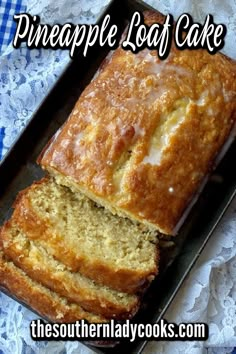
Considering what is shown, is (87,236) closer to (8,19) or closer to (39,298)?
(39,298)

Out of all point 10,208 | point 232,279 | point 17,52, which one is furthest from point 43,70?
point 232,279

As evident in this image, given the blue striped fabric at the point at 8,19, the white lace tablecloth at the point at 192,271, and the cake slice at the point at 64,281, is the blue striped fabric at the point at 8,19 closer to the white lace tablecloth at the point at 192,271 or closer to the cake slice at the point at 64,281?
the white lace tablecloth at the point at 192,271

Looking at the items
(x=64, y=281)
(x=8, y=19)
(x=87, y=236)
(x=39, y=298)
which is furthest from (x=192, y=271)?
(x=8, y=19)

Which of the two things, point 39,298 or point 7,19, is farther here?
point 7,19

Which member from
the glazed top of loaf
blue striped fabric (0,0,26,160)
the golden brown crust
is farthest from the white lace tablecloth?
the glazed top of loaf

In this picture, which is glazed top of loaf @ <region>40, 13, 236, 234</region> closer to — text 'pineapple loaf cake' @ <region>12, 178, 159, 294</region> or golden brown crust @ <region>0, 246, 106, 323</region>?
text 'pineapple loaf cake' @ <region>12, 178, 159, 294</region>

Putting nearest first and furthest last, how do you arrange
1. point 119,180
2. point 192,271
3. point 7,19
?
point 119,180 → point 192,271 → point 7,19

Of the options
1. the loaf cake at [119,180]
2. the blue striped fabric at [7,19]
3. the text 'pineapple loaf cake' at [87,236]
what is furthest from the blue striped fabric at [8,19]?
the text 'pineapple loaf cake' at [87,236]
